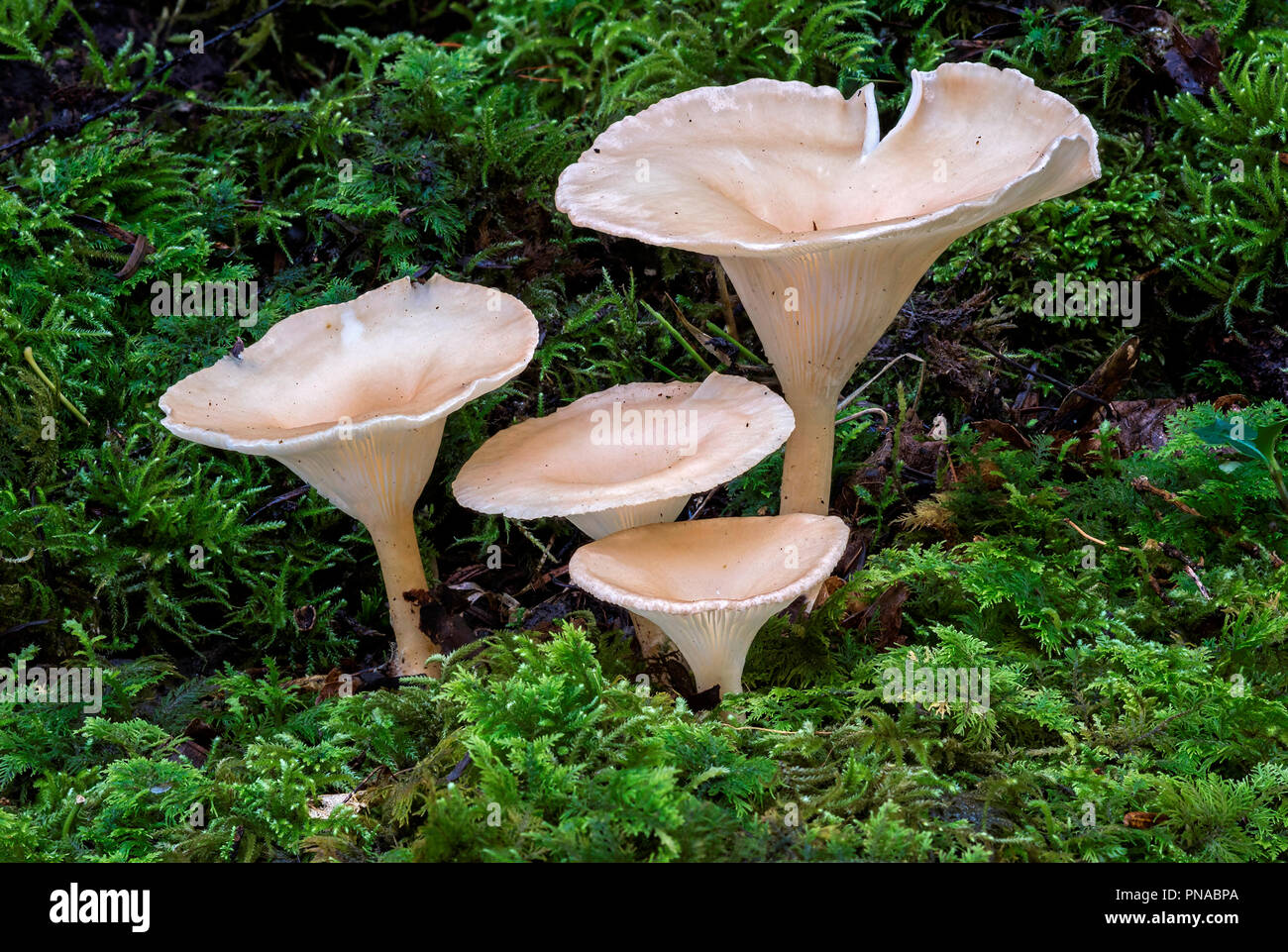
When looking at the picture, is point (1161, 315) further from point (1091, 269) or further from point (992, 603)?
point (992, 603)

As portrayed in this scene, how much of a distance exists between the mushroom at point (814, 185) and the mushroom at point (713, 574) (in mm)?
485

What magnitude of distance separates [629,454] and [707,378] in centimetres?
33

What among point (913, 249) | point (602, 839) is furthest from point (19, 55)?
point (602, 839)

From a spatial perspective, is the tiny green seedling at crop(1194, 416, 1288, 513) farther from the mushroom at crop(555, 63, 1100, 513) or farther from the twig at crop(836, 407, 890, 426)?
the twig at crop(836, 407, 890, 426)

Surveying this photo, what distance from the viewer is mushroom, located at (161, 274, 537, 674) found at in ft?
8.65

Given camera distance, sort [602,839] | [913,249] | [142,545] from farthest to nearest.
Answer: [142,545] → [913,249] → [602,839]

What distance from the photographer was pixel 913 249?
8.71 ft

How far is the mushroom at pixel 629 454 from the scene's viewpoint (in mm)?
2445

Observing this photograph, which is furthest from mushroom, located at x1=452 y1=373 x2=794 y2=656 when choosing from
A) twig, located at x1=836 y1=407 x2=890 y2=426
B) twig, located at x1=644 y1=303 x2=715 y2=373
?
twig, located at x1=836 y1=407 x2=890 y2=426

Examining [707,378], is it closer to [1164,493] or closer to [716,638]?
[716,638]

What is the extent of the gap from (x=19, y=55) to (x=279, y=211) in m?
1.36

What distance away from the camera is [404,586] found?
3.02 meters

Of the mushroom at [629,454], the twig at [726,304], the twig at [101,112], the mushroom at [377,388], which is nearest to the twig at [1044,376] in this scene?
the twig at [726,304]

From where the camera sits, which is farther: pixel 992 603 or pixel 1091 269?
pixel 1091 269
